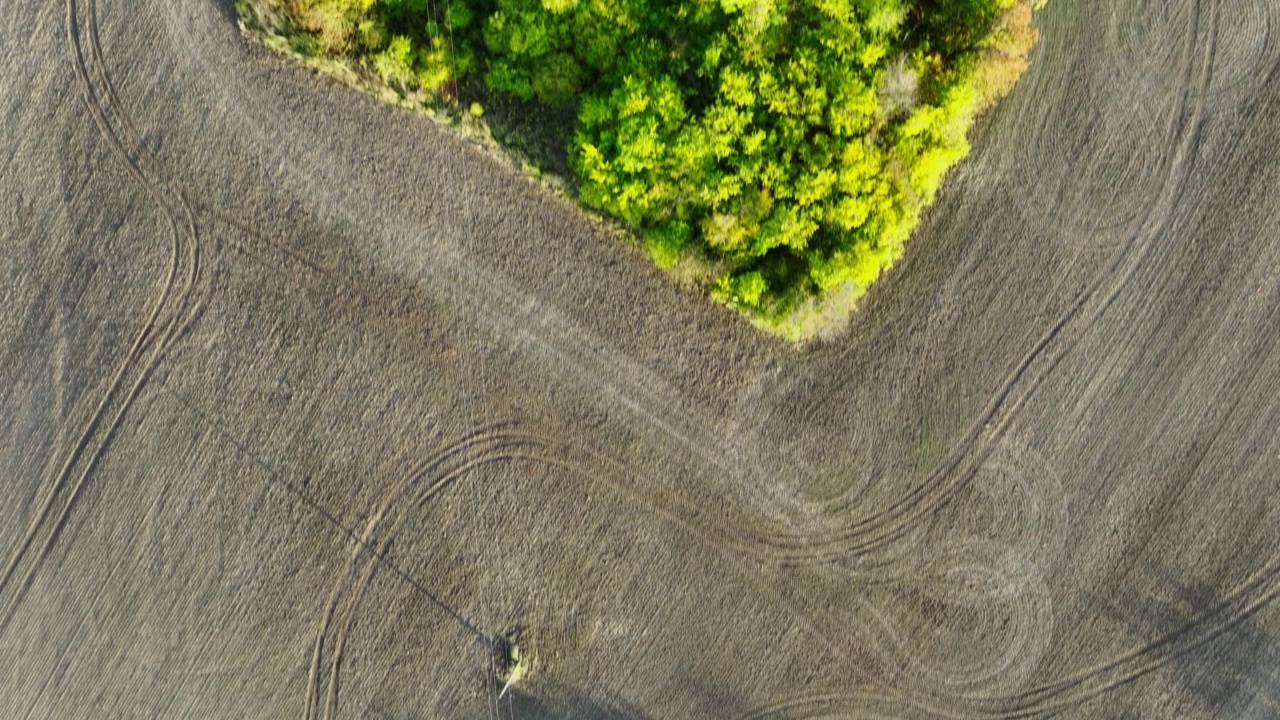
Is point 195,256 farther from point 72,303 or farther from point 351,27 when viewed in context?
point 351,27

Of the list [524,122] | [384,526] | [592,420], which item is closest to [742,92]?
[524,122]

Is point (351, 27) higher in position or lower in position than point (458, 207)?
higher

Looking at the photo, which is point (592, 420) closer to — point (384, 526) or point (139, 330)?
point (384, 526)

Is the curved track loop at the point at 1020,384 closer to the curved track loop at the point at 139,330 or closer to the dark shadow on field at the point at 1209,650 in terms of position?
the dark shadow on field at the point at 1209,650

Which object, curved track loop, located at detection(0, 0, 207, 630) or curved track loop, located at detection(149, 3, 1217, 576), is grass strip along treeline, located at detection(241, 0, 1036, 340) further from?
curved track loop, located at detection(149, 3, 1217, 576)

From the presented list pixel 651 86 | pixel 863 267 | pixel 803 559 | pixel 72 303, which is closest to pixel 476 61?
pixel 651 86

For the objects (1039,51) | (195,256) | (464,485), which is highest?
(1039,51)

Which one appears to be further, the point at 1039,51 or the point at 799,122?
the point at 1039,51
